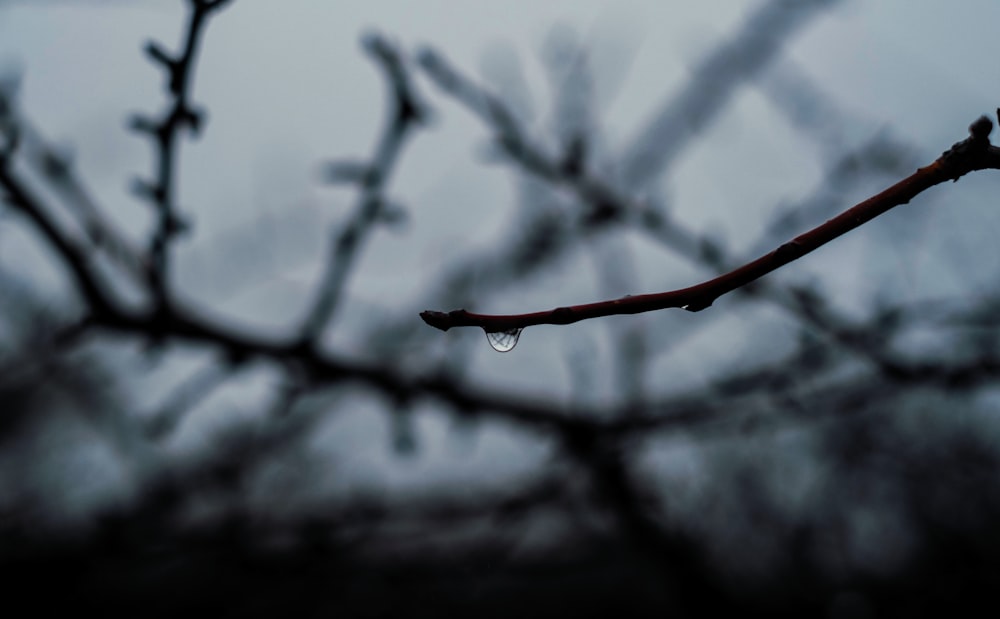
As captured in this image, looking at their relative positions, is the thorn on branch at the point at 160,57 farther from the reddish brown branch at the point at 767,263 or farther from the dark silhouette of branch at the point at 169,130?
the reddish brown branch at the point at 767,263

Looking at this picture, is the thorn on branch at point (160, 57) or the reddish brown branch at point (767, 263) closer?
the reddish brown branch at point (767, 263)

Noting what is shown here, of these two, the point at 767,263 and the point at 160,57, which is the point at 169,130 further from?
the point at 767,263

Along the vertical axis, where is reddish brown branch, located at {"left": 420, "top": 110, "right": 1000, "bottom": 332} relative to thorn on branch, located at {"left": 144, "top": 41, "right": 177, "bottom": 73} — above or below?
below

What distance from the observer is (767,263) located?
2.12 ft

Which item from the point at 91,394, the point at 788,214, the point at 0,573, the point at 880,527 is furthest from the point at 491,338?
the point at 880,527

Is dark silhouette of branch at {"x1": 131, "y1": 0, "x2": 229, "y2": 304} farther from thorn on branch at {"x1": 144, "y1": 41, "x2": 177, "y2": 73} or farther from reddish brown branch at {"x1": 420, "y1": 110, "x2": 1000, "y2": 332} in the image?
reddish brown branch at {"x1": 420, "y1": 110, "x2": 1000, "y2": 332}

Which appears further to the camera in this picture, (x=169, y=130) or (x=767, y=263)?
(x=169, y=130)

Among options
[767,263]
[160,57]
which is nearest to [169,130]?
[160,57]

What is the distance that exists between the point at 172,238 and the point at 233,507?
136 inches

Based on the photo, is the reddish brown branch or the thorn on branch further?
the thorn on branch

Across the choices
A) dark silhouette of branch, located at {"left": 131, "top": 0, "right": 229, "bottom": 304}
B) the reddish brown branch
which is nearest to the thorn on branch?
dark silhouette of branch, located at {"left": 131, "top": 0, "right": 229, "bottom": 304}

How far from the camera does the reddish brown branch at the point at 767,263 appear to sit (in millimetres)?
634

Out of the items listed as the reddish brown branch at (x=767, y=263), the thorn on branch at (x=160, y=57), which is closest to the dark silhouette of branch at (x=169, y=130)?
the thorn on branch at (x=160, y=57)

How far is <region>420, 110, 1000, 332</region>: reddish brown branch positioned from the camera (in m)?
0.63
